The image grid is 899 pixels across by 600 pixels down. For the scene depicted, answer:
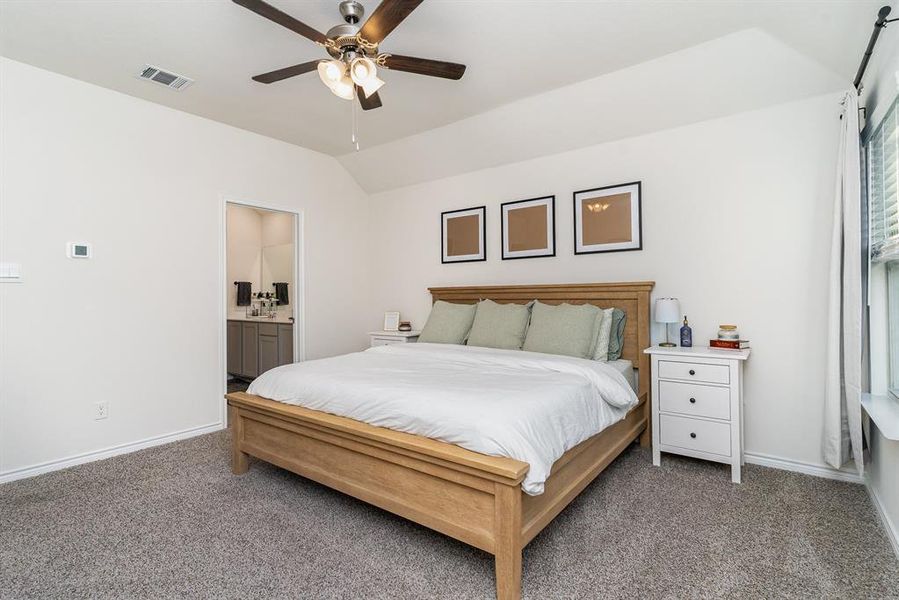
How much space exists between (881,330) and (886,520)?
895mm

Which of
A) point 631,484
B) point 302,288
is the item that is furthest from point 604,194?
point 302,288

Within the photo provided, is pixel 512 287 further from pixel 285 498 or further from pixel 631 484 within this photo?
pixel 285 498

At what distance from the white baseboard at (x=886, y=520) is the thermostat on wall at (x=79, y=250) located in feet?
15.1

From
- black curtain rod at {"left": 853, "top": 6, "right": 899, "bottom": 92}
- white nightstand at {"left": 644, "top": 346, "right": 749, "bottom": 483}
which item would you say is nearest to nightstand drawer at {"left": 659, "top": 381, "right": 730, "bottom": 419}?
white nightstand at {"left": 644, "top": 346, "right": 749, "bottom": 483}

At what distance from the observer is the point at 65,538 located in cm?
202

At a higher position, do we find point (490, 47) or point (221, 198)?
point (490, 47)

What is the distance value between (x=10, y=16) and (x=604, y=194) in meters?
3.69

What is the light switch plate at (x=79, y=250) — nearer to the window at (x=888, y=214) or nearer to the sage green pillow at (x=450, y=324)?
the sage green pillow at (x=450, y=324)

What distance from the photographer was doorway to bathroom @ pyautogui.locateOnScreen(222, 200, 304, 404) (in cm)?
509

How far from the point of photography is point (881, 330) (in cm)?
226

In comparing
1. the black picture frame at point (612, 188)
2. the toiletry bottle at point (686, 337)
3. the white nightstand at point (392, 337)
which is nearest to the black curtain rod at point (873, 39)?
the black picture frame at point (612, 188)

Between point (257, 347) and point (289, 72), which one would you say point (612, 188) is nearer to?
point (289, 72)

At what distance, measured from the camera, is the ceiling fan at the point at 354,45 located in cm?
180

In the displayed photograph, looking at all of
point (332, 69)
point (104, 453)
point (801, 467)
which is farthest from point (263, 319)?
point (801, 467)
